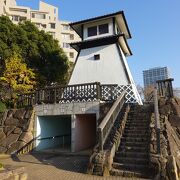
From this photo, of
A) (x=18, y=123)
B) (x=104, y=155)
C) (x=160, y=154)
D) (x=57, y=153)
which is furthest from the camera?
(x=18, y=123)

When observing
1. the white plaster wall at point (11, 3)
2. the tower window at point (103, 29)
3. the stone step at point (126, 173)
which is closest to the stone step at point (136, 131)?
the stone step at point (126, 173)

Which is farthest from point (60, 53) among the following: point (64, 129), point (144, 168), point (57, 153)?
point (144, 168)

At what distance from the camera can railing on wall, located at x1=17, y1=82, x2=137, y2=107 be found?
11.8m

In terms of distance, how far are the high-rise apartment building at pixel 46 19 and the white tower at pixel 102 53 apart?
30420mm

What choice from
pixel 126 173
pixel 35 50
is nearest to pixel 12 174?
pixel 126 173

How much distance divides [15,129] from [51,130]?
2.51m

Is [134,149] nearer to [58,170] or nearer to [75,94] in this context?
[58,170]

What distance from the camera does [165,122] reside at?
8203 millimetres

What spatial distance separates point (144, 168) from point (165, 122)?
2.54 meters

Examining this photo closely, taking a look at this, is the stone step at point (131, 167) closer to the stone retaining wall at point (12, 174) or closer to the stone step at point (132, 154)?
the stone step at point (132, 154)

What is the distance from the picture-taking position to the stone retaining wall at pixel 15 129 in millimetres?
11391

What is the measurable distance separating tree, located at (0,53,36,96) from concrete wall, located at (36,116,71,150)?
4.93 metres

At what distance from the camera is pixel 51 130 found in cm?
1391

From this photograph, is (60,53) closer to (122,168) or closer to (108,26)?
(108,26)
